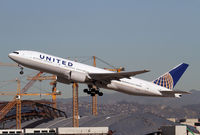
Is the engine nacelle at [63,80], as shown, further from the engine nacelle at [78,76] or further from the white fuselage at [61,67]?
the engine nacelle at [78,76]

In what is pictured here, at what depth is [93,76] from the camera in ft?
248

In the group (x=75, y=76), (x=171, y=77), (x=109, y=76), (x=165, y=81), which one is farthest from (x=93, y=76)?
(x=171, y=77)

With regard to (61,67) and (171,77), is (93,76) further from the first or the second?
(171,77)

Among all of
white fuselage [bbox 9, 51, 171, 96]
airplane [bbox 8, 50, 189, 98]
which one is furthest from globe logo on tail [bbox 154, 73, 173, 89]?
white fuselage [bbox 9, 51, 171, 96]

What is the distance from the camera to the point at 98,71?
77062 mm

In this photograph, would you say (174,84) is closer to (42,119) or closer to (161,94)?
(161,94)

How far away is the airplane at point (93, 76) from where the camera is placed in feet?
234

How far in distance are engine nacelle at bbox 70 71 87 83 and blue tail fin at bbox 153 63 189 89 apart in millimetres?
18348

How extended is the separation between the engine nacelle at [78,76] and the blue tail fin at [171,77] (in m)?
18.3

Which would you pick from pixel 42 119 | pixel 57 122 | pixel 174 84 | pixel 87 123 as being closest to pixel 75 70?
pixel 174 84

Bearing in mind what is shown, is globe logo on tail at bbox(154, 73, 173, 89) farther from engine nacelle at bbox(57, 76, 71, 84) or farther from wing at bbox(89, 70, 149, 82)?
engine nacelle at bbox(57, 76, 71, 84)

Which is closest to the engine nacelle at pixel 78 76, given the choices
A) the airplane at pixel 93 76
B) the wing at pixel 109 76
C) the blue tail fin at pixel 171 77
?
the airplane at pixel 93 76

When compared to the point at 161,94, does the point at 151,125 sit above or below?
below

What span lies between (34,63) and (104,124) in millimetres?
72131
